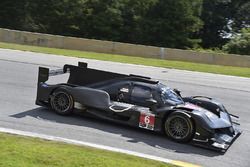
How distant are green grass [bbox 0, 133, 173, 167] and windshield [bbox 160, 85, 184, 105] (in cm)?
222

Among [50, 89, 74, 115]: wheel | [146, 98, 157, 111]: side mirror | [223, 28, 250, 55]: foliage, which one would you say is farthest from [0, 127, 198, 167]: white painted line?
[223, 28, 250, 55]: foliage

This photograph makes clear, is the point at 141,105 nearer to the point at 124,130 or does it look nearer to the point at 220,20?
the point at 124,130

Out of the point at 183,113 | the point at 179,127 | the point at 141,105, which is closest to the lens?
the point at 183,113

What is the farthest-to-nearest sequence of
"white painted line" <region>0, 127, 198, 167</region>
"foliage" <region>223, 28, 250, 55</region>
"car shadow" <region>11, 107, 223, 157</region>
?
"foliage" <region>223, 28, 250, 55</region>
"car shadow" <region>11, 107, 223, 157</region>
"white painted line" <region>0, 127, 198, 167</region>

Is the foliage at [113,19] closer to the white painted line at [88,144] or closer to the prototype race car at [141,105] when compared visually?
the prototype race car at [141,105]

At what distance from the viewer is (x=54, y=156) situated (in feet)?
23.6

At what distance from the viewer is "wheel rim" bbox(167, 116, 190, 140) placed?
9625 millimetres

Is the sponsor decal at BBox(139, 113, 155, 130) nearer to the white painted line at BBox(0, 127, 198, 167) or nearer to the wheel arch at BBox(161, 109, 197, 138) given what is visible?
the wheel arch at BBox(161, 109, 197, 138)

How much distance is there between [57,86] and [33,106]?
38.8 inches

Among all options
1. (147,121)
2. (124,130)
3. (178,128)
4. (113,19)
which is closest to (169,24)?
(113,19)

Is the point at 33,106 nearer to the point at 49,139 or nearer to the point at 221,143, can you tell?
the point at 49,139

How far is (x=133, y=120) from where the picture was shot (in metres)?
10.1

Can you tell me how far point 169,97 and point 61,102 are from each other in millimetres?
2465

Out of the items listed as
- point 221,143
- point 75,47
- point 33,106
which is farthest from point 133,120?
point 75,47
